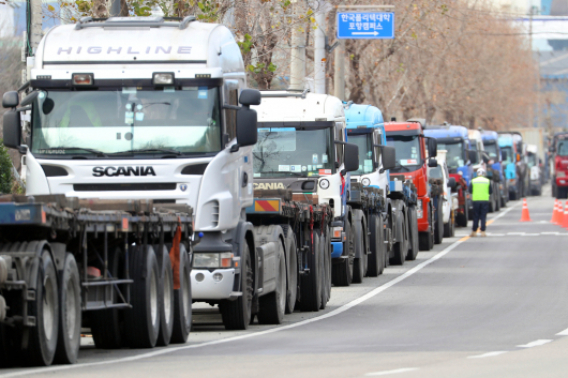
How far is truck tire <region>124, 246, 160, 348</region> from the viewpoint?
1181cm

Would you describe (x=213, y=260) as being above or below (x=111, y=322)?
above

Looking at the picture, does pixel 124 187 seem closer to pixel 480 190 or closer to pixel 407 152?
pixel 407 152

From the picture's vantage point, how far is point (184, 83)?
43.4ft

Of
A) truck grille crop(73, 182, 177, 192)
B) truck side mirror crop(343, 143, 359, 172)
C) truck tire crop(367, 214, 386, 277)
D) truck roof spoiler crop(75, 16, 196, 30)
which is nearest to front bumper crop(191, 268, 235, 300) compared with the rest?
truck grille crop(73, 182, 177, 192)

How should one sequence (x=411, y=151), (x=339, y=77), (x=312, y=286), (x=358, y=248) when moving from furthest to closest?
(x=339, y=77)
(x=411, y=151)
(x=358, y=248)
(x=312, y=286)

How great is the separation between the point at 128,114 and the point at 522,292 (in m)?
8.39

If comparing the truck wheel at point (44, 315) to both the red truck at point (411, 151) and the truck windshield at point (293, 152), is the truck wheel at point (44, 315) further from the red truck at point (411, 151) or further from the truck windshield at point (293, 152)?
the red truck at point (411, 151)

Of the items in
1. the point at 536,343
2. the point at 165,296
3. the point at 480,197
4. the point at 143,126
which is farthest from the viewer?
the point at 480,197

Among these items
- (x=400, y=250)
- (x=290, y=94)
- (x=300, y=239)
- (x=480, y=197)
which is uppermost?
(x=290, y=94)

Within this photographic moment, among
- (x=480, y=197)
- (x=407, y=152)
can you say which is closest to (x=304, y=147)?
(x=407, y=152)

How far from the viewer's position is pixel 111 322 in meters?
12.0

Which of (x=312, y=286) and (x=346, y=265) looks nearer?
(x=312, y=286)

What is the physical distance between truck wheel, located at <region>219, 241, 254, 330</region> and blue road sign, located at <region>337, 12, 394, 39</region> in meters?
19.7

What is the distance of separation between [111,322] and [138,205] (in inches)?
45.0
